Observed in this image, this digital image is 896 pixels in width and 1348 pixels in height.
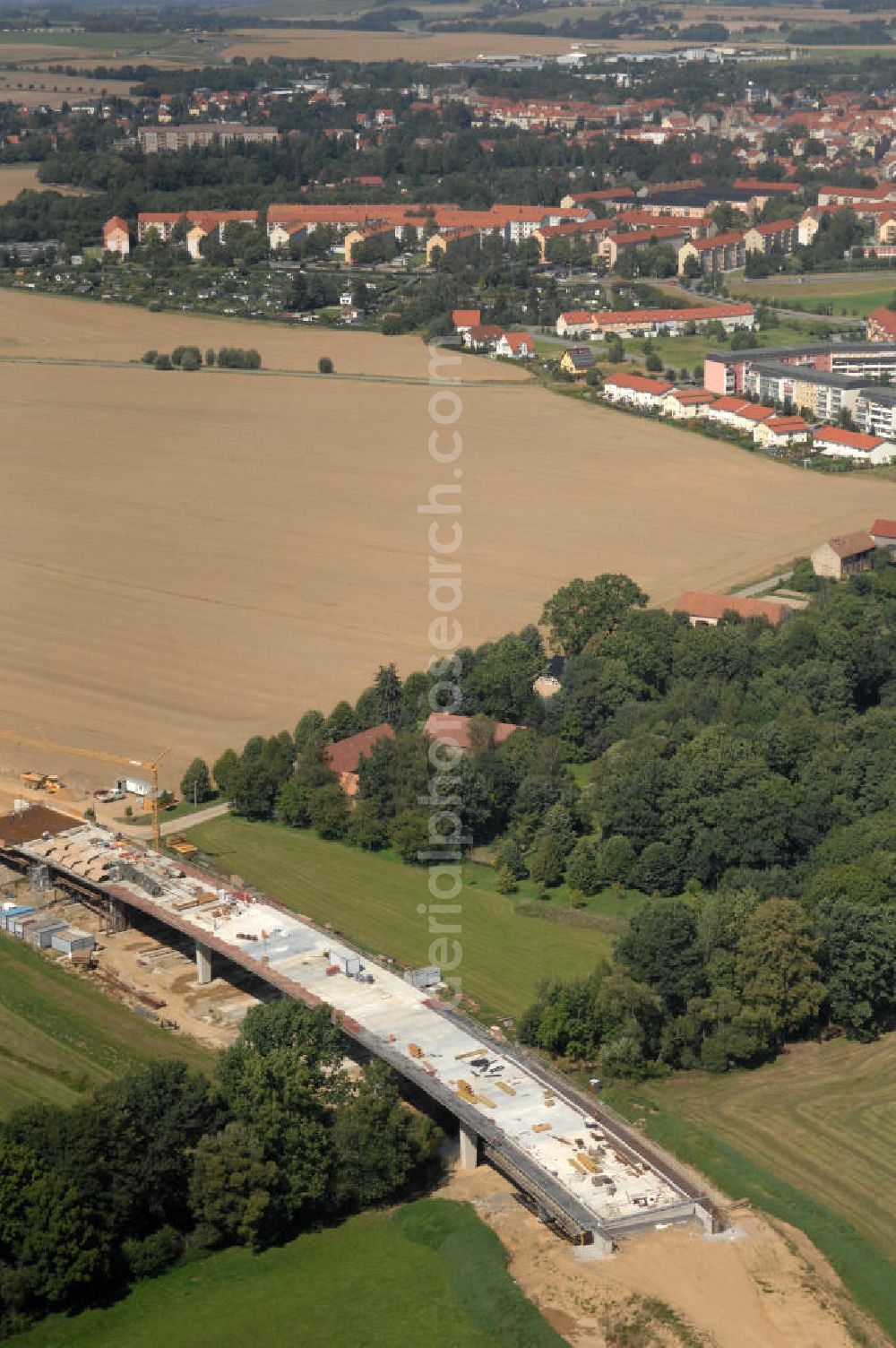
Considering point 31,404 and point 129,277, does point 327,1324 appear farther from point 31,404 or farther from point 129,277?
point 129,277

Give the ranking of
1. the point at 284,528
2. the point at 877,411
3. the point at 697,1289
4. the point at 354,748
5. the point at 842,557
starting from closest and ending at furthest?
1. the point at 697,1289
2. the point at 354,748
3. the point at 842,557
4. the point at 284,528
5. the point at 877,411

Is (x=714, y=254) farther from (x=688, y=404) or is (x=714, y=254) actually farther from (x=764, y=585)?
(x=764, y=585)

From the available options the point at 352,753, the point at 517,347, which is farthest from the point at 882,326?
the point at 352,753

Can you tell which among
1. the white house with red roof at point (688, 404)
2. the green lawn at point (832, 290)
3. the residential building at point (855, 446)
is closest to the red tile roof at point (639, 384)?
the white house with red roof at point (688, 404)

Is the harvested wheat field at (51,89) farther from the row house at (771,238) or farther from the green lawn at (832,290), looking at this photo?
the green lawn at (832,290)

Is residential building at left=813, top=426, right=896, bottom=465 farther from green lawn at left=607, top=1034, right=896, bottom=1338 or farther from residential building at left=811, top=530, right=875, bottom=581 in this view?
green lawn at left=607, top=1034, right=896, bottom=1338
